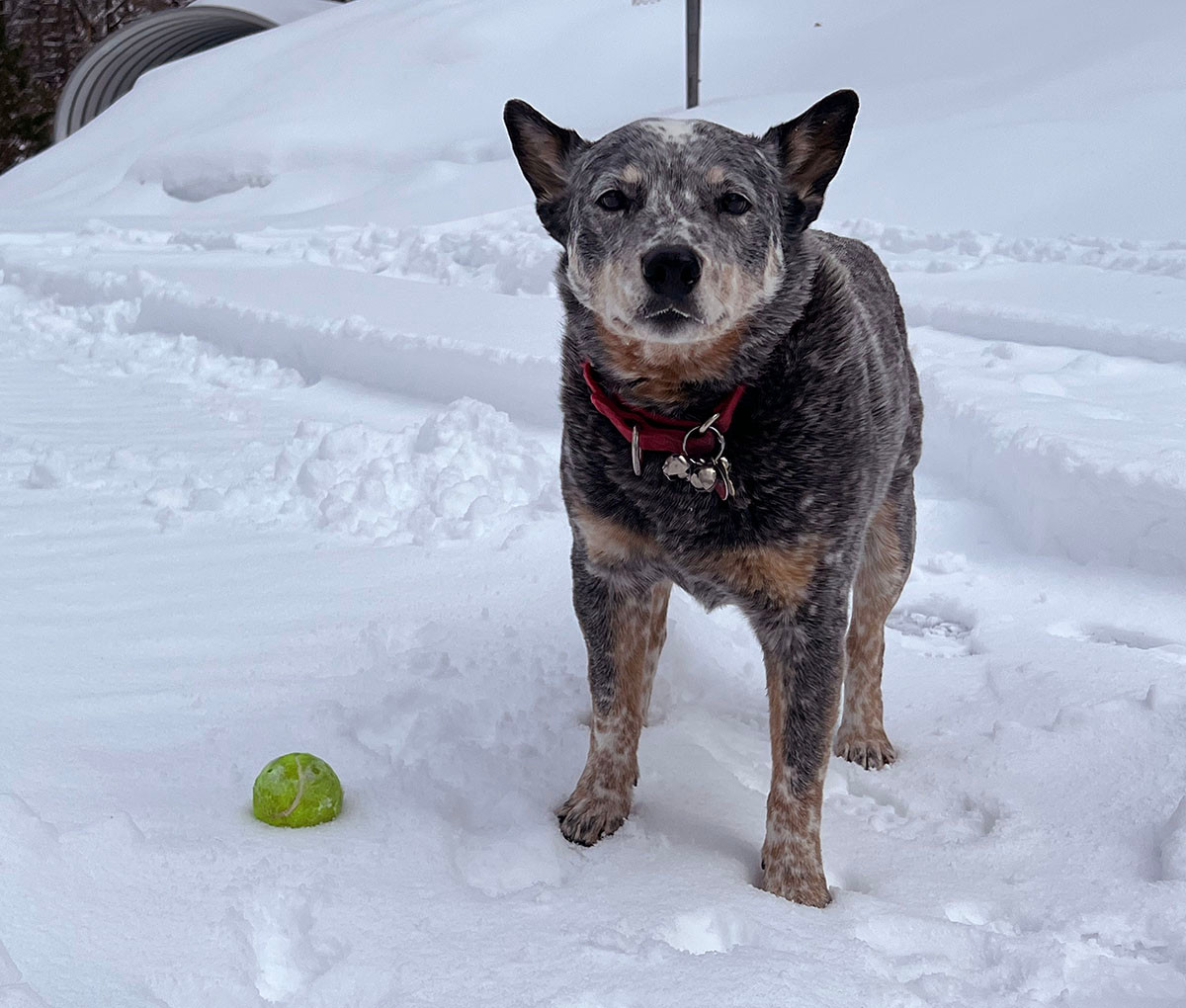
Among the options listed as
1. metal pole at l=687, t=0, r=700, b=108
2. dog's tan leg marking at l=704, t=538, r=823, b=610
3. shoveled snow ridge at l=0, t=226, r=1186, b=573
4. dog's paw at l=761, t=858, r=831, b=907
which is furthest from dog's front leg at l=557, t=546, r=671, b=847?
metal pole at l=687, t=0, r=700, b=108

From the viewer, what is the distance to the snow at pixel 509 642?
2.23 metres

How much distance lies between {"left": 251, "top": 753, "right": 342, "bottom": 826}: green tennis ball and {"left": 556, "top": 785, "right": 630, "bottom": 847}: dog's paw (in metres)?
0.56

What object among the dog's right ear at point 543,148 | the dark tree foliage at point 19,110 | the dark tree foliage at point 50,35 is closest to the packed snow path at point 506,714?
the dog's right ear at point 543,148

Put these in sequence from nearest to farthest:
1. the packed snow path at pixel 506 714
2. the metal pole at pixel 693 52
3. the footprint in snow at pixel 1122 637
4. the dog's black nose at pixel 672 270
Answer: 1. the packed snow path at pixel 506 714
2. the dog's black nose at pixel 672 270
3. the footprint in snow at pixel 1122 637
4. the metal pole at pixel 693 52

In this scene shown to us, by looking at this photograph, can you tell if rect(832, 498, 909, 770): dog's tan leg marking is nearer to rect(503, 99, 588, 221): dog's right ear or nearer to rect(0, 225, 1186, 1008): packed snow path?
rect(0, 225, 1186, 1008): packed snow path

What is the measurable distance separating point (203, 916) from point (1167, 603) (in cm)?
325

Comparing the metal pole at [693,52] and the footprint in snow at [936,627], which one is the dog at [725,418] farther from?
the metal pole at [693,52]

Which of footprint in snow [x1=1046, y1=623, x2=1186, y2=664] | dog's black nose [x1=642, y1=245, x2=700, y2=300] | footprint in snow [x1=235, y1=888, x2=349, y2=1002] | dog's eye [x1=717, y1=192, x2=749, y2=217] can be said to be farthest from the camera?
footprint in snow [x1=1046, y1=623, x2=1186, y2=664]

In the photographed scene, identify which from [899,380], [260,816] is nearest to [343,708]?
[260,816]

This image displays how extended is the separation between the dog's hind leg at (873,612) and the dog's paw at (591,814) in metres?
0.83

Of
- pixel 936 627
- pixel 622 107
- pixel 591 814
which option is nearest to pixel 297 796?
pixel 591 814

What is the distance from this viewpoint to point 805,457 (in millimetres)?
2578

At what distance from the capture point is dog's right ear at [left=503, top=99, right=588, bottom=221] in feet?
9.69

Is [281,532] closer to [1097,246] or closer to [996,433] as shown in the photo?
[996,433]
